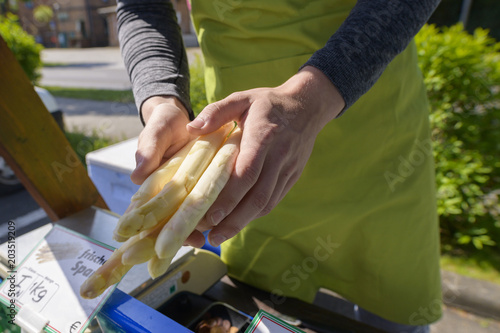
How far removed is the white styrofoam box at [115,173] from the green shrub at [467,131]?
2.65 m

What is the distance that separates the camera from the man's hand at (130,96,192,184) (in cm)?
91

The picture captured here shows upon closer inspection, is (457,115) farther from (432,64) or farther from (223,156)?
(223,156)

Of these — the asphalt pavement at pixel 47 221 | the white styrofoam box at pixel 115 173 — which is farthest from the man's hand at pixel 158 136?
the asphalt pavement at pixel 47 221

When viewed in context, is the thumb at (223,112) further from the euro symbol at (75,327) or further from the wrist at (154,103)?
the euro symbol at (75,327)

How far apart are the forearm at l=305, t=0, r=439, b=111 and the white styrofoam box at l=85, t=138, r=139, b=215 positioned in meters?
1.73

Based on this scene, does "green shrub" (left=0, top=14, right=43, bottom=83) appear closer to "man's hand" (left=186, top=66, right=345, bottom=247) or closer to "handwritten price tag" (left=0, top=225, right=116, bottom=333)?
"handwritten price tag" (left=0, top=225, right=116, bottom=333)

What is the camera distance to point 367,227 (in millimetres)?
1370

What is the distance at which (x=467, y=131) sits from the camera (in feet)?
10.0

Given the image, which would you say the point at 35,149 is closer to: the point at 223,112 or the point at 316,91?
the point at 223,112

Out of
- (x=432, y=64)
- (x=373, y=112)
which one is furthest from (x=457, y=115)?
(x=373, y=112)

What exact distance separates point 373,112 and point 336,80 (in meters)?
0.48

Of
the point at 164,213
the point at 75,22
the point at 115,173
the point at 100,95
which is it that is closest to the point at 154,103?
the point at 164,213

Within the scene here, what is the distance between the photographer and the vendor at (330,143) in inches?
42.0

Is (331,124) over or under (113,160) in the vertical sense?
over
